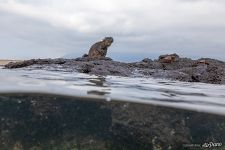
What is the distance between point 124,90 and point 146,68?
17.4ft

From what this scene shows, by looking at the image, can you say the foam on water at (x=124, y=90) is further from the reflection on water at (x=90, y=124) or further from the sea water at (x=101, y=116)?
the reflection on water at (x=90, y=124)

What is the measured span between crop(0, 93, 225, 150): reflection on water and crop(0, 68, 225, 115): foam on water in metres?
0.25

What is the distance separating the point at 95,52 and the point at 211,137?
360 inches

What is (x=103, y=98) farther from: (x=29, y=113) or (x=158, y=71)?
(x=158, y=71)

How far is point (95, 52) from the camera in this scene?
20266mm

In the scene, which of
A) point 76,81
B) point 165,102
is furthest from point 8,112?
point 165,102

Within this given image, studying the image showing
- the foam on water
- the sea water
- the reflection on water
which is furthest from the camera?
the foam on water

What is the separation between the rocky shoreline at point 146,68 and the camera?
48.2 feet

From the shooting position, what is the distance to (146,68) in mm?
16578

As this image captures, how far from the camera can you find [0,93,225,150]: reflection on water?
34.7ft

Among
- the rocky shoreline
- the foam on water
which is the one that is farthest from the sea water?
the rocky shoreline

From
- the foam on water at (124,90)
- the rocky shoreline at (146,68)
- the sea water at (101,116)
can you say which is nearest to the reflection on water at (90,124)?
the sea water at (101,116)

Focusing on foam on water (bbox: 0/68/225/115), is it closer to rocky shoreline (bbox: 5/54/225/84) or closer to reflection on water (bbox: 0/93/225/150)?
reflection on water (bbox: 0/93/225/150)

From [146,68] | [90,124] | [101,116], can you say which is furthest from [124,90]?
[146,68]
